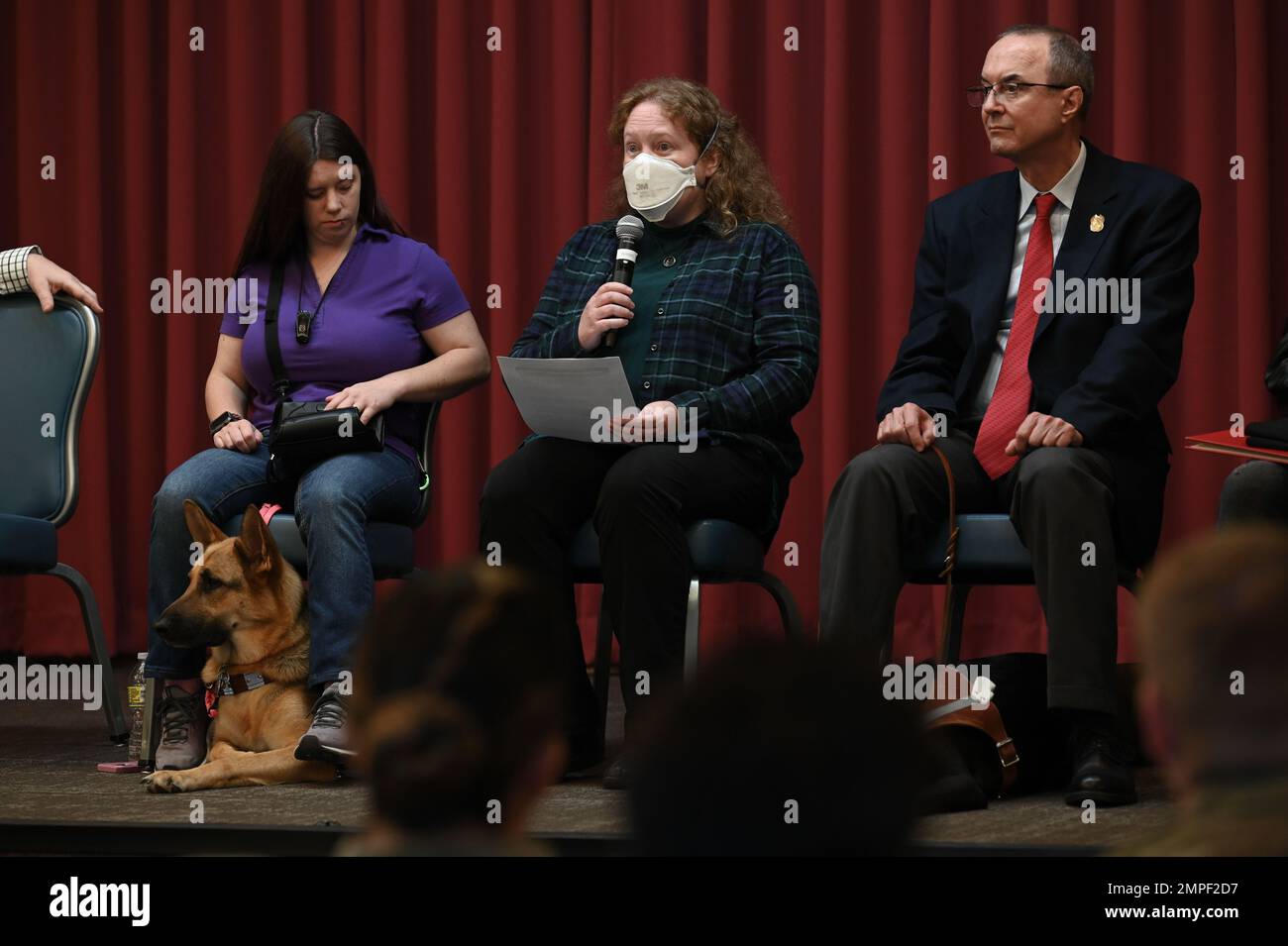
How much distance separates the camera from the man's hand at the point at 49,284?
2990 millimetres

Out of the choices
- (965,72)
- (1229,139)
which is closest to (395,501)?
(965,72)

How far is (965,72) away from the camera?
3.92 meters

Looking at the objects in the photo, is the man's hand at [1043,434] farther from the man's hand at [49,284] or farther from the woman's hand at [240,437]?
the man's hand at [49,284]

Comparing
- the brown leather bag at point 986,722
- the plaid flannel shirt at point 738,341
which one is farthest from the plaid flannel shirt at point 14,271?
the brown leather bag at point 986,722

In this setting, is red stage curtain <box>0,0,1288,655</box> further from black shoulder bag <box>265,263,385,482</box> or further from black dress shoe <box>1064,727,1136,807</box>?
black dress shoe <box>1064,727,1136,807</box>

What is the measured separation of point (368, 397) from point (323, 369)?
0.19m

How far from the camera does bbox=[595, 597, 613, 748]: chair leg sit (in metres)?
2.71

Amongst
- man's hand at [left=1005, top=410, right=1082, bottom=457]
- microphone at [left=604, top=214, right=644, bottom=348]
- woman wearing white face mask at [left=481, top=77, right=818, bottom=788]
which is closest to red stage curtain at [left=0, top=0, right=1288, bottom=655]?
woman wearing white face mask at [left=481, top=77, right=818, bottom=788]

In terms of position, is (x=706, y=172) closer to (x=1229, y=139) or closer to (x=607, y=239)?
(x=607, y=239)

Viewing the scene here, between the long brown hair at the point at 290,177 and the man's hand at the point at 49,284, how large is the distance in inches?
12.4
